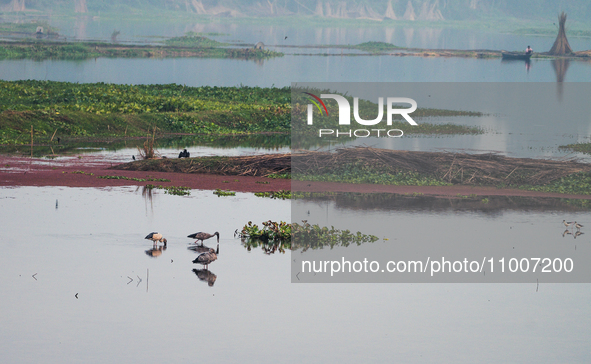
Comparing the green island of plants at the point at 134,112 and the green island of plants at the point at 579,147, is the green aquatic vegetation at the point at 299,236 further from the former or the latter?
the green island of plants at the point at 579,147

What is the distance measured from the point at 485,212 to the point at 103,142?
2455cm

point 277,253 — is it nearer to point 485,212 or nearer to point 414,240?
point 414,240

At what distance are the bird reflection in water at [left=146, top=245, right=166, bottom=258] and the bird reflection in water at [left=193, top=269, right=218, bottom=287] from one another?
1.55 meters

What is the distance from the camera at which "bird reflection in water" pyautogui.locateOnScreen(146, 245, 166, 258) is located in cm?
1804

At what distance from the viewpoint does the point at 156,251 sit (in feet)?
60.4

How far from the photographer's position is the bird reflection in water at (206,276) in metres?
16.1


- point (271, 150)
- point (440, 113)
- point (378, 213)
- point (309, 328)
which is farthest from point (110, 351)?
point (440, 113)

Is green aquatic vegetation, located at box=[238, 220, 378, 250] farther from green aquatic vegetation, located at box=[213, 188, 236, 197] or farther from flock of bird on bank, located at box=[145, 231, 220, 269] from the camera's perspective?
green aquatic vegetation, located at box=[213, 188, 236, 197]

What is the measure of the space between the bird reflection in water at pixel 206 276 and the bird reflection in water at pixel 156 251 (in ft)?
5.09

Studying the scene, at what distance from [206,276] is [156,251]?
7.83 ft

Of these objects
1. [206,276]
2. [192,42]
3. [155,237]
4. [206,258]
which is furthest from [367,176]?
[192,42]

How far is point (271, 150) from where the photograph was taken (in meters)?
42.3

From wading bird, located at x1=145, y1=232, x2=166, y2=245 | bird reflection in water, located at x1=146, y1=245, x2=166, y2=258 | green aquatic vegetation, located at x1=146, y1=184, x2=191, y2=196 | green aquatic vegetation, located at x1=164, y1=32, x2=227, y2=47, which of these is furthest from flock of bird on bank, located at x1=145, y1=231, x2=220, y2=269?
green aquatic vegetation, located at x1=164, y1=32, x2=227, y2=47

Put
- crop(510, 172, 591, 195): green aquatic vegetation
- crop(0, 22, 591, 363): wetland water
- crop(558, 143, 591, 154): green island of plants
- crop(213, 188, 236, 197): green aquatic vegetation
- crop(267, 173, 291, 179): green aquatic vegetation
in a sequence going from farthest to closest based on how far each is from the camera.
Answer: crop(558, 143, 591, 154): green island of plants, crop(267, 173, 291, 179): green aquatic vegetation, crop(510, 172, 591, 195): green aquatic vegetation, crop(213, 188, 236, 197): green aquatic vegetation, crop(0, 22, 591, 363): wetland water
